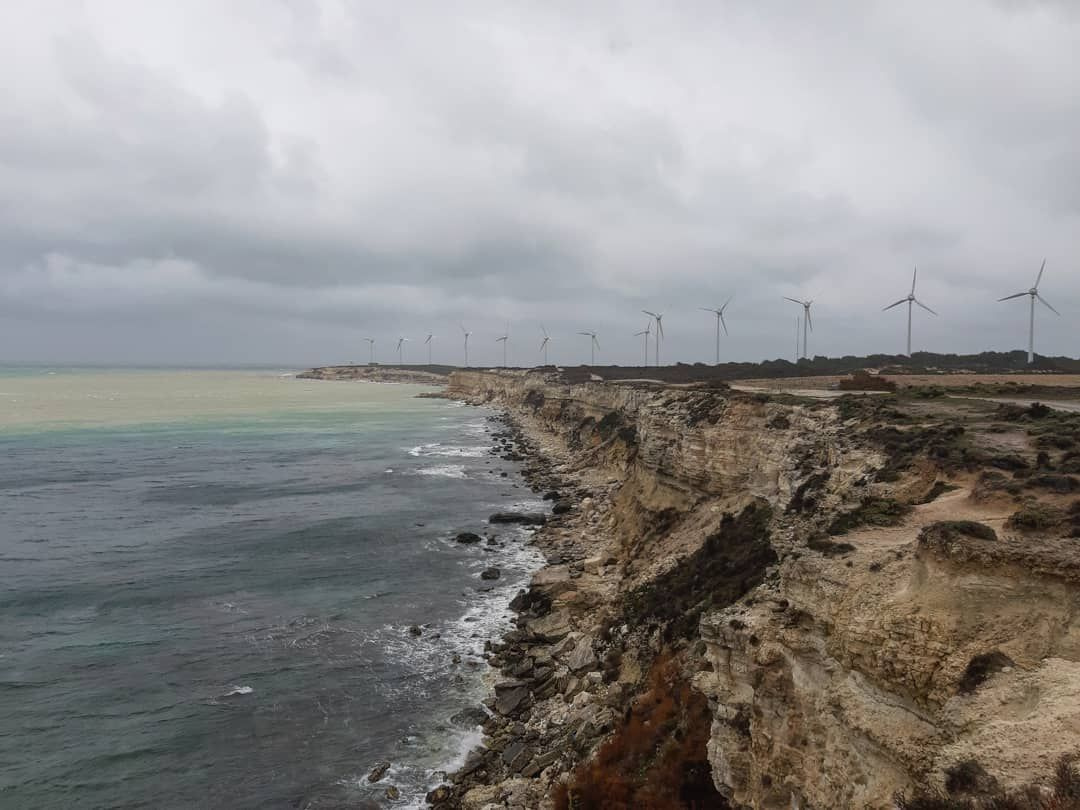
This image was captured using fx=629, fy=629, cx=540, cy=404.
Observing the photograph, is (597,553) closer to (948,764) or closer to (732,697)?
(732,697)

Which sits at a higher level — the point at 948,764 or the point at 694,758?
the point at 948,764

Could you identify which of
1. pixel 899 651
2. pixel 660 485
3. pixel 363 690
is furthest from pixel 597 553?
pixel 899 651

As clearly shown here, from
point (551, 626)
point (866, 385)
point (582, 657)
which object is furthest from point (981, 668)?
point (866, 385)

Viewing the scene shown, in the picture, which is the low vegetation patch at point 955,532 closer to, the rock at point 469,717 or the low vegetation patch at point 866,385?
the rock at point 469,717

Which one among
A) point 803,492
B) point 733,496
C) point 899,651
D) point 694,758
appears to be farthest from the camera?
point 733,496

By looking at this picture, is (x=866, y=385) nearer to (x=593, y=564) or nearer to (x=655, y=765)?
(x=593, y=564)

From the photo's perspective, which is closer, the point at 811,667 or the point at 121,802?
the point at 811,667

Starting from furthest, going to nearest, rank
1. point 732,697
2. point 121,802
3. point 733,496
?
1. point 733,496
2. point 121,802
3. point 732,697

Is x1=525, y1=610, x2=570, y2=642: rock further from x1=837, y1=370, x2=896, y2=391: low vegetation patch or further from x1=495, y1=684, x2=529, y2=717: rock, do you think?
x1=837, y1=370, x2=896, y2=391: low vegetation patch
